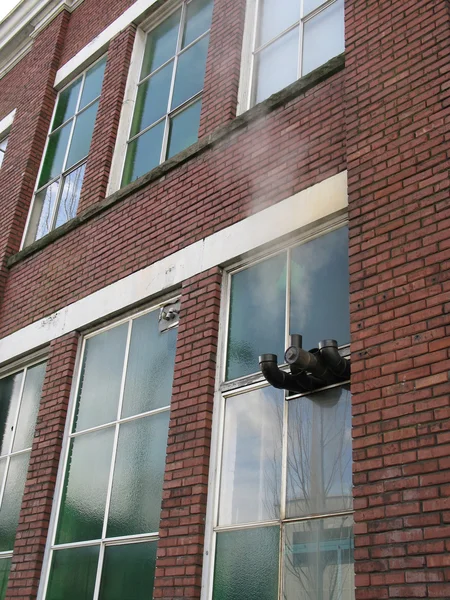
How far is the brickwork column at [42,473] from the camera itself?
6941mm

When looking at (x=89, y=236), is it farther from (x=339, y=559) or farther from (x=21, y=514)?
(x=339, y=559)

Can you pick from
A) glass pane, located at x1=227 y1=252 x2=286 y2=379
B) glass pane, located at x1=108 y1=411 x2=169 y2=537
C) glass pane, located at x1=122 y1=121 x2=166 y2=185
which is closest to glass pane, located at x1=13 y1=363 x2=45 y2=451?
glass pane, located at x1=108 y1=411 x2=169 y2=537

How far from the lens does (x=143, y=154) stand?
8.94 m

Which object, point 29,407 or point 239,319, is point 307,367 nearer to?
point 239,319

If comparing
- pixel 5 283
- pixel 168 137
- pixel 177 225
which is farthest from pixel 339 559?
pixel 5 283

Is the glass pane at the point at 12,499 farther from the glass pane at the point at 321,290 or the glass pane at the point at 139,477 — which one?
the glass pane at the point at 321,290

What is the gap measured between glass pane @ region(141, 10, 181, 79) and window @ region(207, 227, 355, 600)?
4.19m

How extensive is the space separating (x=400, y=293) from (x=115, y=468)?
3291 mm

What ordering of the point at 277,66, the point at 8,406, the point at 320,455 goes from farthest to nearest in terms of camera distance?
the point at 8,406 < the point at 277,66 < the point at 320,455

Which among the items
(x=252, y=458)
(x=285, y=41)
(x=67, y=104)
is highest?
(x=67, y=104)

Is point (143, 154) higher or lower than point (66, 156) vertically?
lower

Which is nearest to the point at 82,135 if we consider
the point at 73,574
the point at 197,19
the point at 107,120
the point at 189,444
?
the point at 107,120

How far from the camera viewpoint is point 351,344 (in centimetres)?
510

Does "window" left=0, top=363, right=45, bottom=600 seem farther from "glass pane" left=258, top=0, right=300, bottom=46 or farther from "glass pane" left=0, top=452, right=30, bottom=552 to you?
"glass pane" left=258, top=0, right=300, bottom=46
